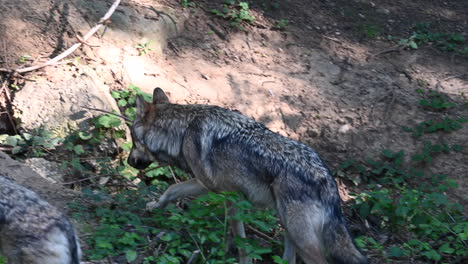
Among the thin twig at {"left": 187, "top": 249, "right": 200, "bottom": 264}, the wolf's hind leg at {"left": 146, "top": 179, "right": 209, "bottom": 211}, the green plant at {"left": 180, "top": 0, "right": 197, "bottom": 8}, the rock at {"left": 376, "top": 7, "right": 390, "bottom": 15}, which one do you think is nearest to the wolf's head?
the wolf's hind leg at {"left": 146, "top": 179, "right": 209, "bottom": 211}

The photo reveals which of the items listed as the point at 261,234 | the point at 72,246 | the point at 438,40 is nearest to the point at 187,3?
the point at 438,40

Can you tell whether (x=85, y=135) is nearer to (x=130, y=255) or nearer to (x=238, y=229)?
(x=238, y=229)

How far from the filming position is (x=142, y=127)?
6.29 m

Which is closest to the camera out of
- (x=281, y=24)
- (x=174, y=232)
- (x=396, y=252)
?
(x=174, y=232)

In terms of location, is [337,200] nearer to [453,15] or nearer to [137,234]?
[137,234]

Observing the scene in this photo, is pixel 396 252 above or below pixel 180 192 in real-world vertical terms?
below

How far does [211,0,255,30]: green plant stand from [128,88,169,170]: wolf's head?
3979 millimetres

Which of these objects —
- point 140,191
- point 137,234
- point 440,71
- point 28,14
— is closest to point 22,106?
point 28,14

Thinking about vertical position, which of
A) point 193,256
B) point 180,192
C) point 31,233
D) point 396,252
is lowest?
point 396,252

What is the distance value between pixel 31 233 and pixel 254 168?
2.12 metres

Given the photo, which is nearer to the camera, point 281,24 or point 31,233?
point 31,233

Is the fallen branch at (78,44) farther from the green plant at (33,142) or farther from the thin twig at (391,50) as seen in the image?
the thin twig at (391,50)

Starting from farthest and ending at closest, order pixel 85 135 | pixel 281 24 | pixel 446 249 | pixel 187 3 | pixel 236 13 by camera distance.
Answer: pixel 281 24
pixel 236 13
pixel 187 3
pixel 85 135
pixel 446 249

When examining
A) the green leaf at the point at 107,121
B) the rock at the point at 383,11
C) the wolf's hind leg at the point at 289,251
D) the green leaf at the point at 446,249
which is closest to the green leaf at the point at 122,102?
the green leaf at the point at 107,121
